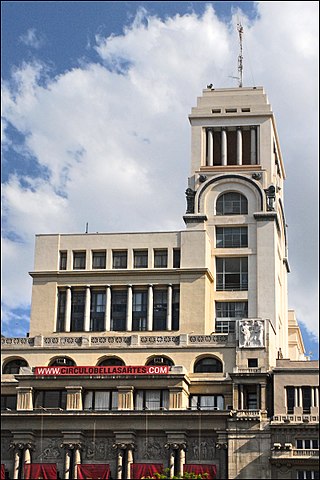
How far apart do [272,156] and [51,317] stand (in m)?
36.3

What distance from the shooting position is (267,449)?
110625mm

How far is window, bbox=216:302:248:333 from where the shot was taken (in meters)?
128

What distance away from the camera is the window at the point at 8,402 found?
11981 centimetres

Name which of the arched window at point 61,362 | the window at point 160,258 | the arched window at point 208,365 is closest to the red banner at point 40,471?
the arched window at point 61,362

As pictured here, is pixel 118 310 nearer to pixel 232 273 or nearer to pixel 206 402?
pixel 232 273

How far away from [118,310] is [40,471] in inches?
899

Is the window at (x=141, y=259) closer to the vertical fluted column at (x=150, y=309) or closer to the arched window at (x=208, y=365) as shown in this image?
the vertical fluted column at (x=150, y=309)

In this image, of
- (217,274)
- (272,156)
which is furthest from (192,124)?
(217,274)

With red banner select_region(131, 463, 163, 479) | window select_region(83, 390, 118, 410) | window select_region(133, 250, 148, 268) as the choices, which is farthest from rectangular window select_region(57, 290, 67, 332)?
red banner select_region(131, 463, 163, 479)

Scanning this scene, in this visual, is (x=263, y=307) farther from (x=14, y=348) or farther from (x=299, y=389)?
(x=14, y=348)

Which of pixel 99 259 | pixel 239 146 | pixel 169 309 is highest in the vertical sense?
pixel 239 146

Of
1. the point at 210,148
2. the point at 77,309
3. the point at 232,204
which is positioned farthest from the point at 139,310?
the point at 210,148

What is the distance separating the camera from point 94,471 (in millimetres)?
112500

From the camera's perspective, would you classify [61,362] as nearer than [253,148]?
Yes
